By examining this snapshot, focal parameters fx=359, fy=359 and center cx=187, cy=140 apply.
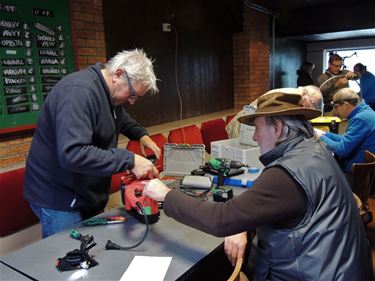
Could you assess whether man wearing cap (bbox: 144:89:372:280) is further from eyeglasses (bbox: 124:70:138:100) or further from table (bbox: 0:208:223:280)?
eyeglasses (bbox: 124:70:138:100)

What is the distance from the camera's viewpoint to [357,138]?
2758 mm

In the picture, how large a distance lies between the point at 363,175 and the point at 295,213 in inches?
62.3

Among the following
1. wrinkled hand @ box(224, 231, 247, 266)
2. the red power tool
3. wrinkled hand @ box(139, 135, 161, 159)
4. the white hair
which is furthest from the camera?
wrinkled hand @ box(139, 135, 161, 159)

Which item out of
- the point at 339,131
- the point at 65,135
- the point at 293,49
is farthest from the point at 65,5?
the point at 293,49

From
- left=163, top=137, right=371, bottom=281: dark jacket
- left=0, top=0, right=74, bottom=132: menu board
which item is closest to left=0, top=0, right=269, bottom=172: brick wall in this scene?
left=0, top=0, right=74, bottom=132: menu board

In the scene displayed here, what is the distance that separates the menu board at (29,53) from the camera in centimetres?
251

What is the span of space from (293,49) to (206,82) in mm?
3857

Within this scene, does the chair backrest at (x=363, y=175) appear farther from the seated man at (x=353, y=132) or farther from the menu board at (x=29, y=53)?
the menu board at (x=29, y=53)

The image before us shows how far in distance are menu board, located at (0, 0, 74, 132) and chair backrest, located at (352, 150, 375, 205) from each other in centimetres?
232

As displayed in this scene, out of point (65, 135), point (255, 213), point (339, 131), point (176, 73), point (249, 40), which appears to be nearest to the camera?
point (255, 213)

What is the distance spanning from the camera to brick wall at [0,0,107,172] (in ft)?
8.73

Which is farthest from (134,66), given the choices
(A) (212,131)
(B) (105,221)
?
(A) (212,131)

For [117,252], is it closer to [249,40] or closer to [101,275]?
[101,275]

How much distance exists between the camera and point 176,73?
15.2 ft
